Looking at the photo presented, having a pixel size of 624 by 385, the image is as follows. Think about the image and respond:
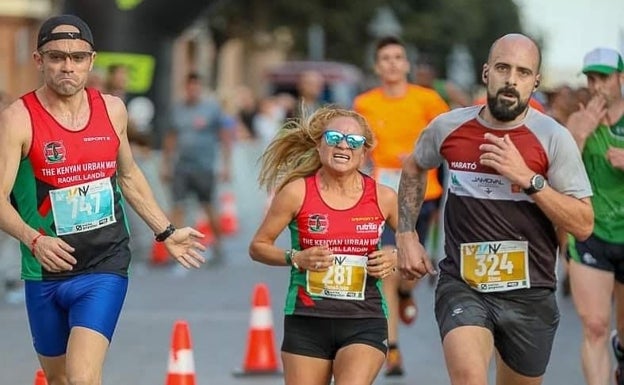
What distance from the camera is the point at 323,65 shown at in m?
53.3

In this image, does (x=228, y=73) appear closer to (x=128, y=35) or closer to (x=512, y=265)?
(x=128, y=35)

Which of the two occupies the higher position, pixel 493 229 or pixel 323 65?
pixel 323 65

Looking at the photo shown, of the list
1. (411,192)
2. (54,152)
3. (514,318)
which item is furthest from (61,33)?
(514,318)

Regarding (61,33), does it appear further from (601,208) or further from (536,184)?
(601,208)

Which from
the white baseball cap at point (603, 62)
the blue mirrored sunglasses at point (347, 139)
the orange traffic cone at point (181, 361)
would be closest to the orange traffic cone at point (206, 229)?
the orange traffic cone at point (181, 361)

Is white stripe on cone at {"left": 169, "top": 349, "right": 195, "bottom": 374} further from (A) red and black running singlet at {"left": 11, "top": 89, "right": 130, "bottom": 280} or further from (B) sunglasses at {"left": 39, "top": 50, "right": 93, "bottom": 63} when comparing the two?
(B) sunglasses at {"left": 39, "top": 50, "right": 93, "bottom": 63}

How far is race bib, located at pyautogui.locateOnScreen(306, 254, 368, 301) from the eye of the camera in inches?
290

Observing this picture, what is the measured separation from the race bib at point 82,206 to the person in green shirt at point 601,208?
2.69 m

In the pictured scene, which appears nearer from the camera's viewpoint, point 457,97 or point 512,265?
point 512,265

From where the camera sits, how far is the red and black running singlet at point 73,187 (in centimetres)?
722

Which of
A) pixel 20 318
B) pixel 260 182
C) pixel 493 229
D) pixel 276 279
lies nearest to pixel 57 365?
pixel 260 182

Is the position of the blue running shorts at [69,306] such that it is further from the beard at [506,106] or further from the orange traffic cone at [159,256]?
the orange traffic cone at [159,256]

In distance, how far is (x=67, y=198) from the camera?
7258mm

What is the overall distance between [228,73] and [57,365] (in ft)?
229
